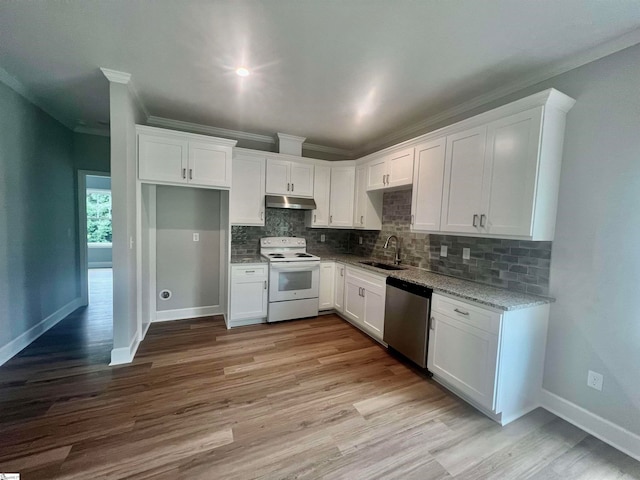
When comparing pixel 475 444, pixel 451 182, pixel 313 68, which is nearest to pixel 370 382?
pixel 475 444

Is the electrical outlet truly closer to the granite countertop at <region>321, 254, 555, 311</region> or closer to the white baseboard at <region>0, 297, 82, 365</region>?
the granite countertop at <region>321, 254, 555, 311</region>

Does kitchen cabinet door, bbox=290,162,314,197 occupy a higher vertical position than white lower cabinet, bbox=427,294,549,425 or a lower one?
higher

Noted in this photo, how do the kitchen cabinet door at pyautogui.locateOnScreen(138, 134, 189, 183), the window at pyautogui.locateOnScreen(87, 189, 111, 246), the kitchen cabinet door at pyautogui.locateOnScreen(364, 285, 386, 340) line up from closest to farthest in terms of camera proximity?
the kitchen cabinet door at pyautogui.locateOnScreen(138, 134, 189, 183), the kitchen cabinet door at pyautogui.locateOnScreen(364, 285, 386, 340), the window at pyautogui.locateOnScreen(87, 189, 111, 246)

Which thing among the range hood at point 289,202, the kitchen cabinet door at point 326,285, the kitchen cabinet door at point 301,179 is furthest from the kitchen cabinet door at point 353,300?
the kitchen cabinet door at point 301,179

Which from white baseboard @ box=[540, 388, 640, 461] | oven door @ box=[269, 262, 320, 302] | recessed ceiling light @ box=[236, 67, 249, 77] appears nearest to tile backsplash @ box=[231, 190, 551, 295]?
oven door @ box=[269, 262, 320, 302]

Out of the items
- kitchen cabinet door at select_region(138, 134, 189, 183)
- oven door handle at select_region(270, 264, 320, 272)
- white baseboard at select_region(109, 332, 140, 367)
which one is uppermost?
kitchen cabinet door at select_region(138, 134, 189, 183)

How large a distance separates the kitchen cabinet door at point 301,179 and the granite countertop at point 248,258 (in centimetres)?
109

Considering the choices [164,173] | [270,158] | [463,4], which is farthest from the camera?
[270,158]

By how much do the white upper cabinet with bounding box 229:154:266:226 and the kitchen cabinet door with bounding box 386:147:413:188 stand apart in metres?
1.77

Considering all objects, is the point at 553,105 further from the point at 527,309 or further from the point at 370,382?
the point at 370,382

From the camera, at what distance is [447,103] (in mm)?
2736

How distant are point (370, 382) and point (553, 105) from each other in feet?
8.73

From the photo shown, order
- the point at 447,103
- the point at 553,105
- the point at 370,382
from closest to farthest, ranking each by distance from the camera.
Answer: the point at 553,105 → the point at 370,382 → the point at 447,103

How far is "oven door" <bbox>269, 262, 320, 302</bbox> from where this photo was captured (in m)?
3.54
